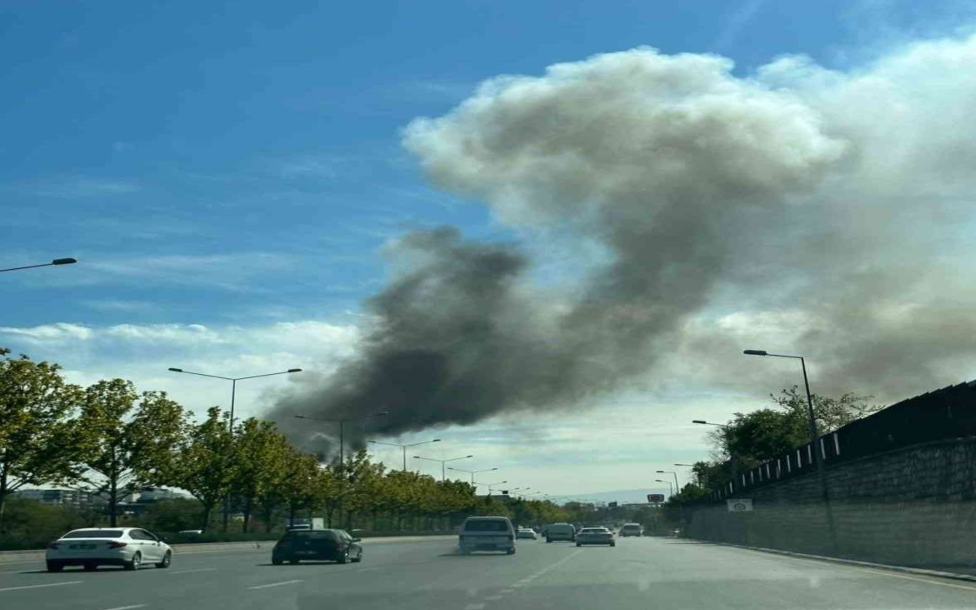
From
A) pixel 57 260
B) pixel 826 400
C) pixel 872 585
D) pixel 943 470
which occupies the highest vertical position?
pixel 826 400

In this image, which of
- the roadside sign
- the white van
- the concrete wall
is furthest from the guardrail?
the concrete wall

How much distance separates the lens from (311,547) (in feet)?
121

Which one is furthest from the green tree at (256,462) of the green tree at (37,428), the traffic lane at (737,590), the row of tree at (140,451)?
the traffic lane at (737,590)

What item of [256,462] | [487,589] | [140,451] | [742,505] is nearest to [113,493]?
[140,451]

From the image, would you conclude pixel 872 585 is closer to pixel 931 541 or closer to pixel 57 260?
pixel 931 541

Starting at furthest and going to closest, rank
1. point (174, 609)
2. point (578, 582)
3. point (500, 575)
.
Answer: point (500, 575), point (578, 582), point (174, 609)

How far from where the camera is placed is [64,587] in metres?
22.7

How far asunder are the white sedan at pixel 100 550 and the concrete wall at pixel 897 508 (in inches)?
912

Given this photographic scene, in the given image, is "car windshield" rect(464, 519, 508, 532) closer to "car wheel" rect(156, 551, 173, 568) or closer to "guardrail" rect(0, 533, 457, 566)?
"guardrail" rect(0, 533, 457, 566)

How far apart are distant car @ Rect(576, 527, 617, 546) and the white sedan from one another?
4045cm

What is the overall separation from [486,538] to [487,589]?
27.8m

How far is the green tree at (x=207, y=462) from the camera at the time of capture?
213 ft

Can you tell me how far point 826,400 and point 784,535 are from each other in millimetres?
65146

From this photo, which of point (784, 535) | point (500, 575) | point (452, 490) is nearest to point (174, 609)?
point (500, 575)
